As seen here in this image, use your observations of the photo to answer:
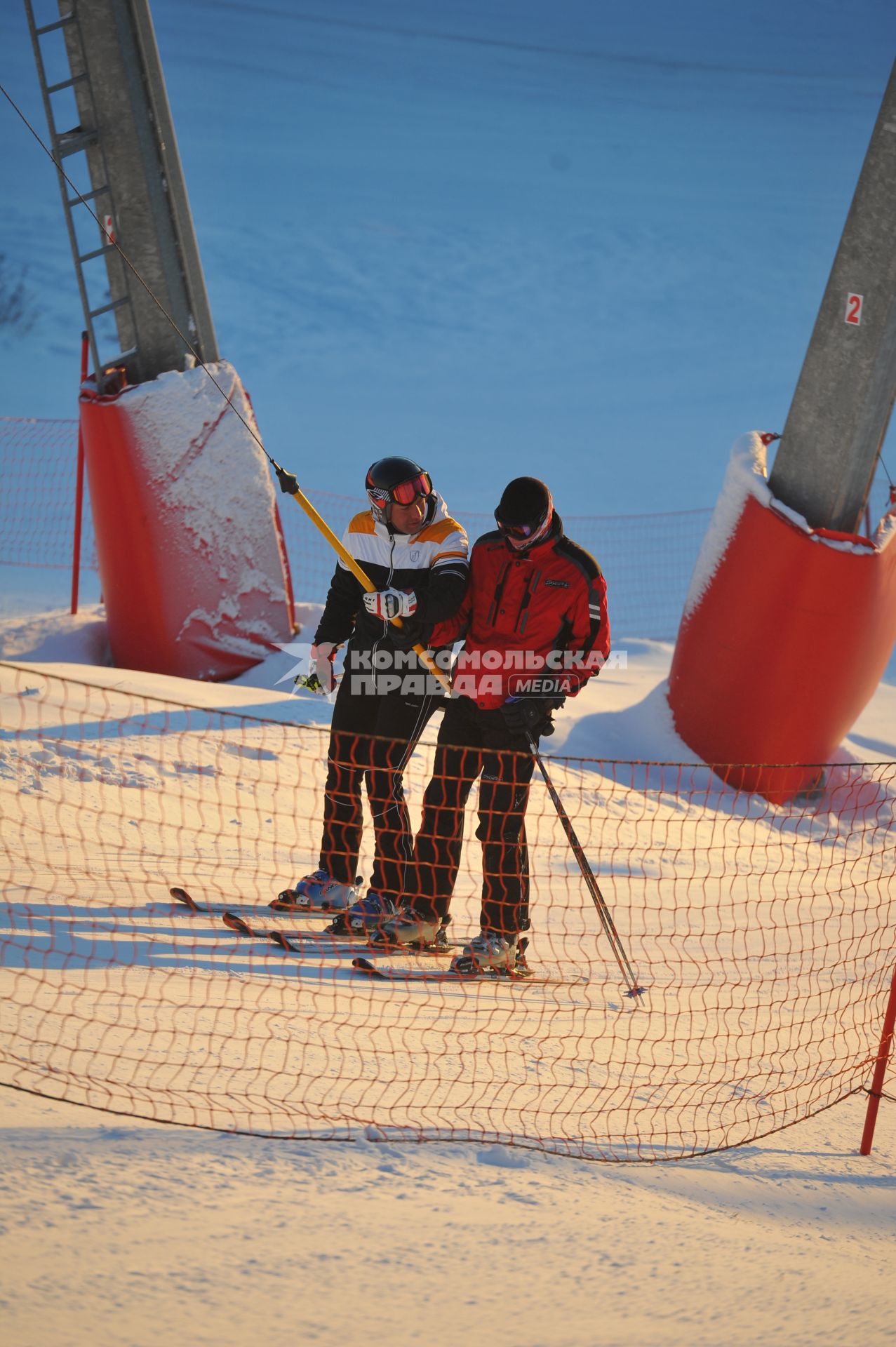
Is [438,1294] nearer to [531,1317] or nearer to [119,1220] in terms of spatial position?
[531,1317]

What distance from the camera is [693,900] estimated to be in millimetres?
5285

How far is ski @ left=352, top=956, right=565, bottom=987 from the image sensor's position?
11.6 feet

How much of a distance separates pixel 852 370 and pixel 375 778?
460cm

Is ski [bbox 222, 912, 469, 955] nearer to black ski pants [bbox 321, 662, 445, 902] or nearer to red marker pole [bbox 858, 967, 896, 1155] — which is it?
black ski pants [bbox 321, 662, 445, 902]

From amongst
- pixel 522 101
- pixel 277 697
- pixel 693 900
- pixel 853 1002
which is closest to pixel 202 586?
pixel 277 697

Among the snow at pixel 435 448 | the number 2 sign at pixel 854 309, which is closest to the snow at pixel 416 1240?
the snow at pixel 435 448

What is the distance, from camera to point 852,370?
6875 millimetres

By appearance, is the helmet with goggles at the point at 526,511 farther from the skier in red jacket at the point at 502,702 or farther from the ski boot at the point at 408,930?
the ski boot at the point at 408,930

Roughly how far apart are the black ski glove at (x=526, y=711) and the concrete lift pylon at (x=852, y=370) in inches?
154

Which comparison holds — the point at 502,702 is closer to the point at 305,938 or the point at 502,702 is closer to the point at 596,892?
the point at 596,892

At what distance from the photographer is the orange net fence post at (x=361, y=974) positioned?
2748mm

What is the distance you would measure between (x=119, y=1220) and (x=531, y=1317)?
77cm

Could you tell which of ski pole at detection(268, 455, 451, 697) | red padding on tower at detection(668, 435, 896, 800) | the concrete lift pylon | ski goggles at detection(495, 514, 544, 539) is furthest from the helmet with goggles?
the concrete lift pylon

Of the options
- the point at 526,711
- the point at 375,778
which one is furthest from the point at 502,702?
the point at 375,778
